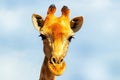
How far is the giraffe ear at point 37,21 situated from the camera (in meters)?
14.9

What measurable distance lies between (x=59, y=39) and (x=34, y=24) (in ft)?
5.37

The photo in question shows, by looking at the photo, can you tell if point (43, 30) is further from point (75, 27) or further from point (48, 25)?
point (75, 27)

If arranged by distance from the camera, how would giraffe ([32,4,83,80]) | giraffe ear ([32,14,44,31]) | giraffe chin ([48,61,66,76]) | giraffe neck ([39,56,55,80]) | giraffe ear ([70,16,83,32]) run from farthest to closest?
giraffe ear ([70,16,83,32])
giraffe ear ([32,14,44,31])
giraffe neck ([39,56,55,80])
giraffe ([32,4,83,80])
giraffe chin ([48,61,66,76])

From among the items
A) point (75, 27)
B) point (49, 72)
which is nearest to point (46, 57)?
point (49, 72)

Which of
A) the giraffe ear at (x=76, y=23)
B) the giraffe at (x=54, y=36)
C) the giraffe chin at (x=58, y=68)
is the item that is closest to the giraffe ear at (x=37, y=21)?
the giraffe at (x=54, y=36)

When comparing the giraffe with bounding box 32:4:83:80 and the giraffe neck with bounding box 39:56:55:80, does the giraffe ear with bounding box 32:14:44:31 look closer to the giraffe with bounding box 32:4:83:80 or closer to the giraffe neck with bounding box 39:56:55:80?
the giraffe with bounding box 32:4:83:80

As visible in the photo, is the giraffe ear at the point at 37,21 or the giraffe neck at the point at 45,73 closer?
the giraffe neck at the point at 45,73

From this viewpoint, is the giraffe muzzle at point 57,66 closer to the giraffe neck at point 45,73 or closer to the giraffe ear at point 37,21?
the giraffe neck at point 45,73

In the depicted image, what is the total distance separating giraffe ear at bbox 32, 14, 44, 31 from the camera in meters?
14.9

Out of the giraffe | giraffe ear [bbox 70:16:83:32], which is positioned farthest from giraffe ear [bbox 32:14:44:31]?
giraffe ear [bbox 70:16:83:32]

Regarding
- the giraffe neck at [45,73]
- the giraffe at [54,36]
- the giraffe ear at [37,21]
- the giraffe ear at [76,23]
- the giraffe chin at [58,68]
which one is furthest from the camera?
the giraffe ear at [76,23]

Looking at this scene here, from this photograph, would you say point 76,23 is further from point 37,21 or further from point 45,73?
point 45,73

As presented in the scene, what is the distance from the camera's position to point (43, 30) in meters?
14.2

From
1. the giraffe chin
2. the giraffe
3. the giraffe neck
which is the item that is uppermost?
the giraffe
